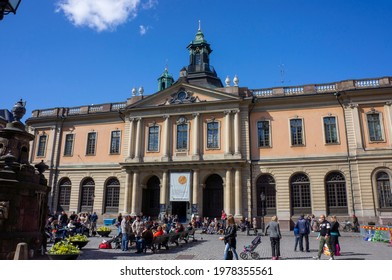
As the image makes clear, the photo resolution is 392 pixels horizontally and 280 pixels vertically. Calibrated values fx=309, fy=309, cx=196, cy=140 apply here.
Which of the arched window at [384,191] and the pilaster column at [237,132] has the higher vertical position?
the pilaster column at [237,132]

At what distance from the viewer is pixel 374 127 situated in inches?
1032

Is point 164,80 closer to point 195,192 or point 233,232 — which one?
point 195,192

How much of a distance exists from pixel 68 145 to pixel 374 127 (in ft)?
102

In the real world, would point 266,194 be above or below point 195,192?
below

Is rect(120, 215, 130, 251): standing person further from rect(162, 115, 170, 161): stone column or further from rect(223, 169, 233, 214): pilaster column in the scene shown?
rect(162, 115, 170, 161): stone column

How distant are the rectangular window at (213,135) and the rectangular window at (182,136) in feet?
7.33

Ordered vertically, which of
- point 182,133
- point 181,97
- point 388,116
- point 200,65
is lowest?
point 182,133

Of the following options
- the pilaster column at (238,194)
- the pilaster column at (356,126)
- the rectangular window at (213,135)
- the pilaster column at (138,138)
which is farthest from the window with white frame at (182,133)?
the pilaster column at (356,126)

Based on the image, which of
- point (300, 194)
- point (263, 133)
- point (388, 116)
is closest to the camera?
point (388, 116)

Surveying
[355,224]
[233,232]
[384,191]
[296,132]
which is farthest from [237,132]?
[233,232]

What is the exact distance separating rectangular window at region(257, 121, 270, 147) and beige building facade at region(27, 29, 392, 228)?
0.31ft

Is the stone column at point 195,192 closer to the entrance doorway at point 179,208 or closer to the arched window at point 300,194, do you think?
the entrance doorway at point 179,208

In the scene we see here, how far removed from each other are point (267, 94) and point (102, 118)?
59.2 ft

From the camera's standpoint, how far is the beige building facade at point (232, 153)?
2606cm
